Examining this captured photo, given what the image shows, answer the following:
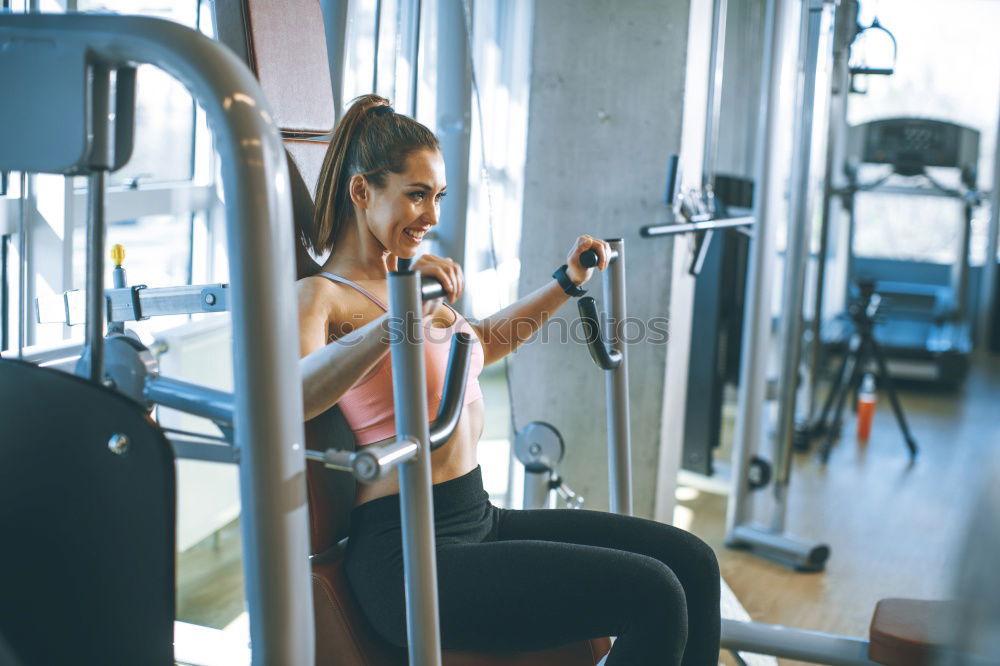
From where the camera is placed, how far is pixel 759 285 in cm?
320

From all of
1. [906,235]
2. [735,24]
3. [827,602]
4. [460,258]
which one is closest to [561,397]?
[460,258]

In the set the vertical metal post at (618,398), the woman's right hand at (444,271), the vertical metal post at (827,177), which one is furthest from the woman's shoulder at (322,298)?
the vertical metal post at (827,177)

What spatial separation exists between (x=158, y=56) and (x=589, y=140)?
83.3 inches

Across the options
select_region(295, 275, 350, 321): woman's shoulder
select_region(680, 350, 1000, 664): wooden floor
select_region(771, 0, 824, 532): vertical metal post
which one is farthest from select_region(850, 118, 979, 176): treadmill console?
select_region(295, 275, 350, 321): woman's shoulder

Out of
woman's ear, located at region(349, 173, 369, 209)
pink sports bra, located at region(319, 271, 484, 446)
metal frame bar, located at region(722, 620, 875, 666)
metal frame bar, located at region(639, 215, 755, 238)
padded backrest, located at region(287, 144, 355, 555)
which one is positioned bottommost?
metal frame bar, located at region(722, 620, 875, 666)

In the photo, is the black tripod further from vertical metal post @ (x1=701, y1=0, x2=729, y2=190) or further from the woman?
the woman

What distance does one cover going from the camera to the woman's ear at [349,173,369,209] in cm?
157

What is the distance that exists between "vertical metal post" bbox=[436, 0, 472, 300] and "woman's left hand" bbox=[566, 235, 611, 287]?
3.82ft

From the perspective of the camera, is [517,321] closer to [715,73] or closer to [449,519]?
[449,519]

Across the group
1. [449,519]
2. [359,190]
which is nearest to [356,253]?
[359,190]

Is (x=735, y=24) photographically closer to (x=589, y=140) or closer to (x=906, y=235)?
(x=906, y=235)

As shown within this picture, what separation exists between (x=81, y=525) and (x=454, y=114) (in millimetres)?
2080

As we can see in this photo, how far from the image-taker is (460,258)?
9.70 ft

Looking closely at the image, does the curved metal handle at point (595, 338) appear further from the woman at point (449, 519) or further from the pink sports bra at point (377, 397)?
the pink sports bra at point (377, 397)
